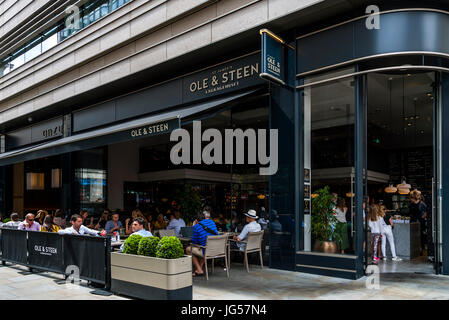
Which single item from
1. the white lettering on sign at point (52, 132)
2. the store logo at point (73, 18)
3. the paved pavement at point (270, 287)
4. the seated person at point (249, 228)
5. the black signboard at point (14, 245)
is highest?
the store logo at point (73, 18)

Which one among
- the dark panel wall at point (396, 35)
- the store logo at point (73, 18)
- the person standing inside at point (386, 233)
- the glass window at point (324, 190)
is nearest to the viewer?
the dark panel wall at point (396, 35)

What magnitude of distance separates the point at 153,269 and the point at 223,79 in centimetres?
562

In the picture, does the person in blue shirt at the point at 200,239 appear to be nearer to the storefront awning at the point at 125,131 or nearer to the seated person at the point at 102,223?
the storefront awning at the point at 125,131

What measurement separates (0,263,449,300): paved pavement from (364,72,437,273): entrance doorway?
94cm

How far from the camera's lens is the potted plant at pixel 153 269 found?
5.70 m

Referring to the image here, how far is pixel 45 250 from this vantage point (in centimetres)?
827

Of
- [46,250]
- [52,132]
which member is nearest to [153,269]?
[46,250]

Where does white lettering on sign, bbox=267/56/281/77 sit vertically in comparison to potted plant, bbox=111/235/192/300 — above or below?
above

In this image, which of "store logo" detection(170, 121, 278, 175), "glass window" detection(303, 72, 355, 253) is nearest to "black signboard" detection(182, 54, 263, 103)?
"store logo" detection(170, 121, 278, 175)

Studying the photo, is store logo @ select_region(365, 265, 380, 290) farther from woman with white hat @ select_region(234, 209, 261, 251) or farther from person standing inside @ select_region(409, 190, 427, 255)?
person standing inside @ select_region(409, 190, 427, 255)

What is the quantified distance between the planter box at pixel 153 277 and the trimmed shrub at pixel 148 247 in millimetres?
91

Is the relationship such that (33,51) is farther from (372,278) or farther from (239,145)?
(372,278)

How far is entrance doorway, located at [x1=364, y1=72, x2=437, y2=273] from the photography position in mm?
9493

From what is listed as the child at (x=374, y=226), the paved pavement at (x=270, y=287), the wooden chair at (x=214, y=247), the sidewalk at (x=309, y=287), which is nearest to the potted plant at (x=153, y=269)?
the paved pavement at (x=270, y=287)
